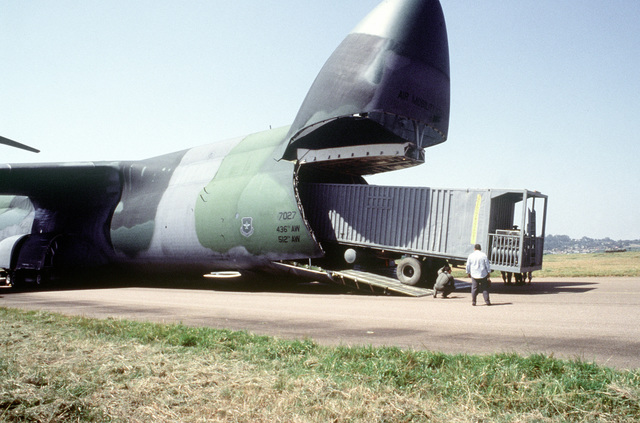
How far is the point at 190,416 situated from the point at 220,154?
18.4 m

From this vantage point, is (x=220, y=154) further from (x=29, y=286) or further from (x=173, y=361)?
(x=173, y=361)

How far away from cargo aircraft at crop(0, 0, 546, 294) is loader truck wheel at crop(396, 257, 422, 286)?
0.05 m

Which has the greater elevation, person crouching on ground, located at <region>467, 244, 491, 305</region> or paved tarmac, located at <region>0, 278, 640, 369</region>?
person crouching on ground, located at <region>467, 244, 491, 305</region>

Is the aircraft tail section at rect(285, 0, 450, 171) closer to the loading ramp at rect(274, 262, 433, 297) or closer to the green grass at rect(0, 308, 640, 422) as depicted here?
the loading ramp at rect(274, 262, 433, 297)

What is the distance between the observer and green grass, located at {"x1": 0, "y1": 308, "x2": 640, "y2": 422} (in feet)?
14.6

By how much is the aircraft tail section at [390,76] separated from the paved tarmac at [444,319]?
20.6 ft

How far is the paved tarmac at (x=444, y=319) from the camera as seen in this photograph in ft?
24.2

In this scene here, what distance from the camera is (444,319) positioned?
10.3 m

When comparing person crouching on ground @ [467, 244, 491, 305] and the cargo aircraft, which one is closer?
person crouching on ground @ [467, 244, 491, 305]

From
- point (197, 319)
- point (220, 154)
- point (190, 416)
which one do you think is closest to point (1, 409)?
point (190, 416)

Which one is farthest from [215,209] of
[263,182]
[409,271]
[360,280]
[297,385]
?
[297,385]

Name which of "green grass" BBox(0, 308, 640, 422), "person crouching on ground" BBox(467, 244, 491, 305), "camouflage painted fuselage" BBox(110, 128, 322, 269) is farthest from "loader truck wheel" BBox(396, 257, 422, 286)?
"green grass" BBox(0, 308, 640, 422)

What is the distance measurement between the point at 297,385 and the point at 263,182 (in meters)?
13.9

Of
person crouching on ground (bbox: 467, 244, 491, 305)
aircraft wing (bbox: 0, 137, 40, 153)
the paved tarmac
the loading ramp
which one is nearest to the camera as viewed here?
the paved tarmac
